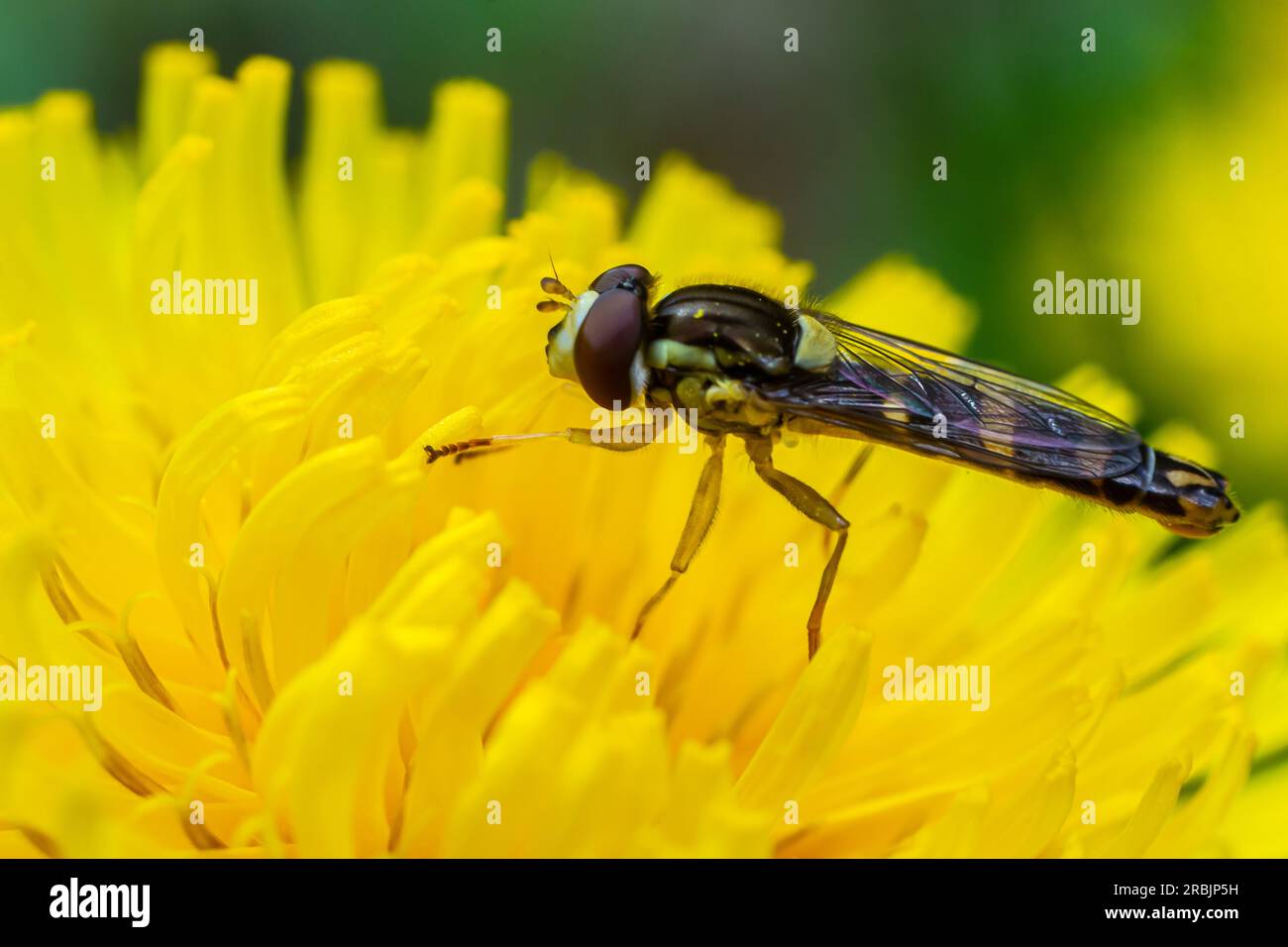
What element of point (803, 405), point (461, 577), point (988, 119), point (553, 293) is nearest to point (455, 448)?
point (553, 293)

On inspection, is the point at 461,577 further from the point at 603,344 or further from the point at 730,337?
the point at 730,337

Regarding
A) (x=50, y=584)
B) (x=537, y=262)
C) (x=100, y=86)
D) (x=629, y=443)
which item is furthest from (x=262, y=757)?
(x=100, y=86)

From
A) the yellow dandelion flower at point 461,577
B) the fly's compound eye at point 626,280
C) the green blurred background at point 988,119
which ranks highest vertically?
the green blurred background at point 988,119

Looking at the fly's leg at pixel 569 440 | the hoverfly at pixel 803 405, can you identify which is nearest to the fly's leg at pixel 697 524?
the hoverfly at pixel 803 405

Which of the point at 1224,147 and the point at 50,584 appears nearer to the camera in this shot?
the point at 50,584

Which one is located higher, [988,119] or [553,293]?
[988,119]

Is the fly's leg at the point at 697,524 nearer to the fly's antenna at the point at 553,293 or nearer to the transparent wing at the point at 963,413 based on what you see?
the transparent wing at the point at 963,413

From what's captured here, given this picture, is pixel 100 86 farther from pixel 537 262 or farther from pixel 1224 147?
pixel 1224 147
